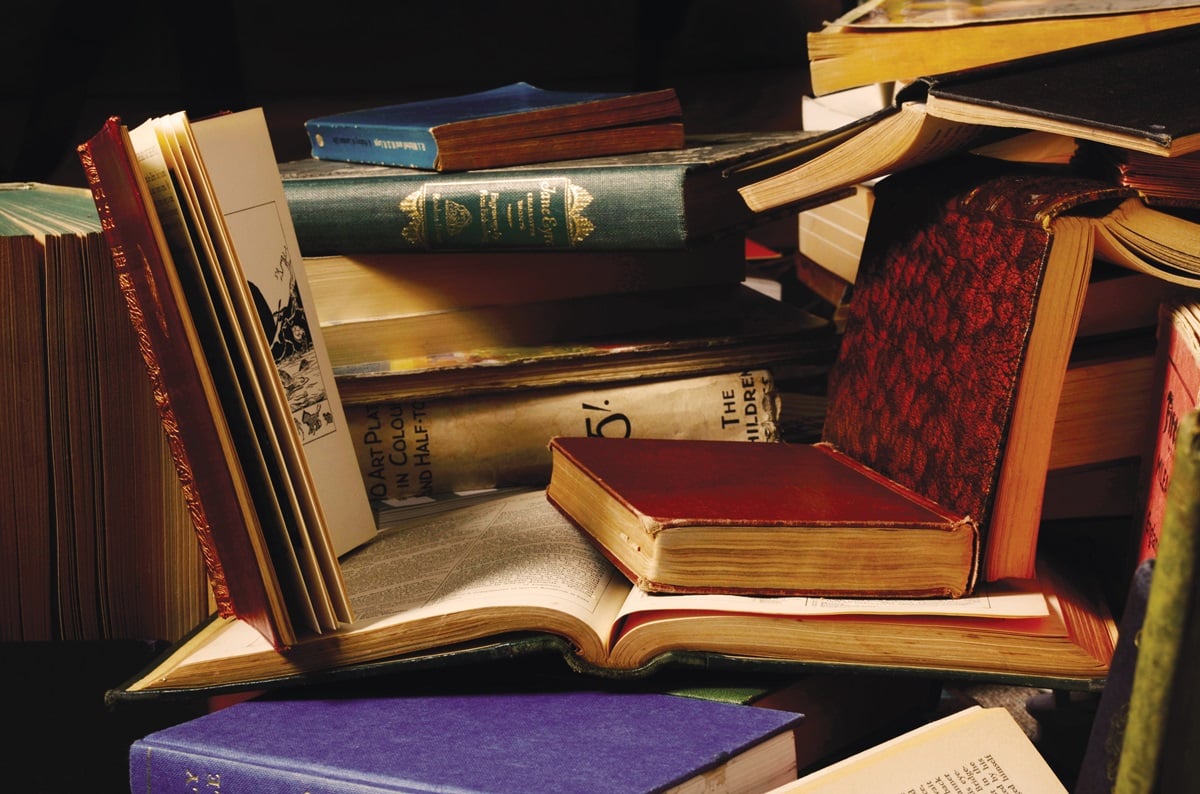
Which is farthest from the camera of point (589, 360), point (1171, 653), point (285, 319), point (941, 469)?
point (589, 360)

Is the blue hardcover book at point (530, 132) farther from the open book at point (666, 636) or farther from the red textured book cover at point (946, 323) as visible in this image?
the open book at point (666, 636)

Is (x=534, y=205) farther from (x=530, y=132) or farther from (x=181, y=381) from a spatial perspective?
(x=181, y=381)

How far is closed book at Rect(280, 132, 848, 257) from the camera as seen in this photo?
0.91 m

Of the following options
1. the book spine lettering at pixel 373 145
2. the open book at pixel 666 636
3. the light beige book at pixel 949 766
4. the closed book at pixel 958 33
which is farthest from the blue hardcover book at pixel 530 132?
the light beige book at pixel 949 766

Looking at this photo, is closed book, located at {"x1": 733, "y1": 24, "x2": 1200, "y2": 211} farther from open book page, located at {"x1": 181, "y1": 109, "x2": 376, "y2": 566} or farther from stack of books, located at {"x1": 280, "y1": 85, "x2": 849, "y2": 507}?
open book page, located at {"x1": 181, "y1": 109, "x2": 376, "y2": 566}

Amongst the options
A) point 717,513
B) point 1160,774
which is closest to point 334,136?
point 717,513

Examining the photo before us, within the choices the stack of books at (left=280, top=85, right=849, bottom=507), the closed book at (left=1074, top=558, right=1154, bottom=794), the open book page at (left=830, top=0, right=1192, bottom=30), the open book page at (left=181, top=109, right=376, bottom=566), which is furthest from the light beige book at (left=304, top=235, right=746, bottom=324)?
the closed book at (left=1074, top=558, right=1154, bottom=794)

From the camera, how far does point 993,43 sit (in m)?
0.88

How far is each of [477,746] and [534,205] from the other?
46 centimetres

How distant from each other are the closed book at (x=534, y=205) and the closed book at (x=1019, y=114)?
0.06 m

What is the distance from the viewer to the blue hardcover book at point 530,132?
980 mm

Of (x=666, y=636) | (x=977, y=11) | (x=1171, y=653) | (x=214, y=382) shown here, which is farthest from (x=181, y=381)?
(x=977, y=11)

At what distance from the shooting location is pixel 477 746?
67 centimetres

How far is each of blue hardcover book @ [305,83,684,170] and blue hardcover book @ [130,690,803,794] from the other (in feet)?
1.53
